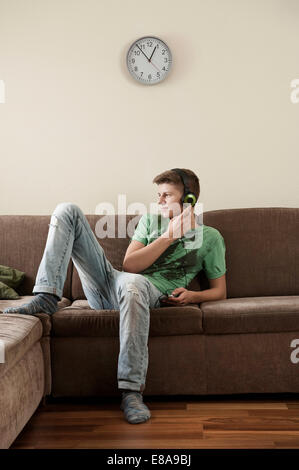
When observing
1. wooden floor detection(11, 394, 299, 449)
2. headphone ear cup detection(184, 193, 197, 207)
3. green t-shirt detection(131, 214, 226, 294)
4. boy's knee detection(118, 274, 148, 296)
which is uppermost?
headphone ear cup detection(184, 193, 197, 207)

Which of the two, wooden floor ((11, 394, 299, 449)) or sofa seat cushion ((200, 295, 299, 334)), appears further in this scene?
sofa seat cushion ((200, 295, 299, 334))

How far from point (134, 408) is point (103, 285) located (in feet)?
1.87

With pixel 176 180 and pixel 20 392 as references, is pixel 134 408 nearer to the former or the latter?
pixel 20 392

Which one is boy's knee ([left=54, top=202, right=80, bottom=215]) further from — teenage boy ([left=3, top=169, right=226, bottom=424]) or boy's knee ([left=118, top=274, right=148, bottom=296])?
boy's knee ([left=118, top=274, right=148, bottom=296])

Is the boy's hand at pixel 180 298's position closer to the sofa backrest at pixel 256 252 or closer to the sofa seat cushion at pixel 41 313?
the sofa backrest at pixel 256 252

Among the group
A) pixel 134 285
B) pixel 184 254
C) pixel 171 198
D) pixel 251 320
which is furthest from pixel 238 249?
pixel 134 285

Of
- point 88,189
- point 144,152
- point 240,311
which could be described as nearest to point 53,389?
point 240,311

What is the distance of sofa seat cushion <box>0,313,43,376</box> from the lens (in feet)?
5.01

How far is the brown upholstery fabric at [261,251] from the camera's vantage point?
103 inches

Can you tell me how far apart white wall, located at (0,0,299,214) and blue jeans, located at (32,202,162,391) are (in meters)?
1.00

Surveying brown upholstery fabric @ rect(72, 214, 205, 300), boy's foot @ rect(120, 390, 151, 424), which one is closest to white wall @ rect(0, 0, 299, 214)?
brown upholstery fabric @ rect(72, 214, 205, 300)

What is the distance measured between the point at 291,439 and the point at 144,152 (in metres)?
1.96

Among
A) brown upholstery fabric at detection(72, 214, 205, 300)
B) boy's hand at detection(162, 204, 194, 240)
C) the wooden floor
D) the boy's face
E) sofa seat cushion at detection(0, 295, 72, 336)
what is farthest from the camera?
brown upholstery fabric at detection(72, 214, 205, 300)

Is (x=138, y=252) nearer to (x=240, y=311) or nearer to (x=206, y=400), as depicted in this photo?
(x=240, y=311)
